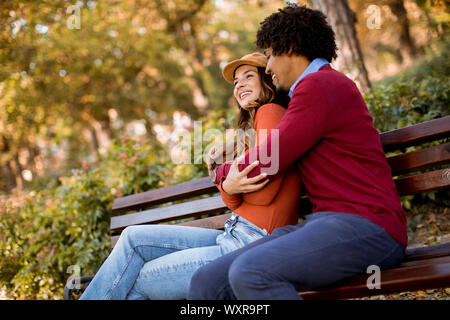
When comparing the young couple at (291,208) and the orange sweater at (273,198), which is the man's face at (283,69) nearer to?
the young couple at (291,208)

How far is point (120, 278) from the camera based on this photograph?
2.18m

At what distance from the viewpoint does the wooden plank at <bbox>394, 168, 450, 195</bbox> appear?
2134 mm

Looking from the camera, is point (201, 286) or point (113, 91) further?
point (113, 91)

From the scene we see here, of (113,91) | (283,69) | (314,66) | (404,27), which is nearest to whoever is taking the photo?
(314,66)

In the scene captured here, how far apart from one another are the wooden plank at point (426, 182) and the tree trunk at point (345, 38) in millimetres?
2627

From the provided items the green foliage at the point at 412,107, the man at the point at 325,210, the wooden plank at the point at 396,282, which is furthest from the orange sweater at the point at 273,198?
the green foliage at the point at 412,107

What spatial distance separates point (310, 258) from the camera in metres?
1.65

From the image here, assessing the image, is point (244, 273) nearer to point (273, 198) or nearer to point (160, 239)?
point (273, 198)

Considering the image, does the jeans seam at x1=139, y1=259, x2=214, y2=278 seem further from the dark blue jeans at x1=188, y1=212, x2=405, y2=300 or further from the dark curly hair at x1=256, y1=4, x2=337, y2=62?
the dark curly hair at x1=256, y1=4, x2=337, y2=62

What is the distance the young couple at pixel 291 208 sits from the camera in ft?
5.49

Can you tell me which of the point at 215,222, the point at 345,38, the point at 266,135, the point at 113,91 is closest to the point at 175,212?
the point at 215,222

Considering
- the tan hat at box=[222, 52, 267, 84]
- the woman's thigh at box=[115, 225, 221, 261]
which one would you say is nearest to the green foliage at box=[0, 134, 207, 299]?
the woman's thigh at box=[115, 225, 221, 261]

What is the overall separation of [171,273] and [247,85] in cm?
121
